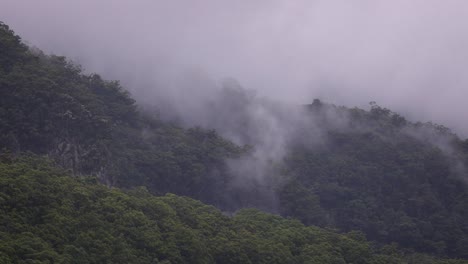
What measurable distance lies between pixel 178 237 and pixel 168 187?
1271 cm

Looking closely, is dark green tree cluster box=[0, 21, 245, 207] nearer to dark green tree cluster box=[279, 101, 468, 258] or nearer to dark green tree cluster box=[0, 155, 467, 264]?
dark green tree cluster box=[0, 155, 467, 264]

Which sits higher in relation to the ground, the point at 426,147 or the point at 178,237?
the point at 426,147

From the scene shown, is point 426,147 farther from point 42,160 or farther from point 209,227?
point 42,160

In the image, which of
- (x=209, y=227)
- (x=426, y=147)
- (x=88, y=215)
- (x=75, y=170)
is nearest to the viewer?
(x=88, y=215)

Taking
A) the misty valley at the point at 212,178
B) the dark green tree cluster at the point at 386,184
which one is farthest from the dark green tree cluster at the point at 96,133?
the dark green tree cluster at the point at 386,184

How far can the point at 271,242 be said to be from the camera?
39469 mm

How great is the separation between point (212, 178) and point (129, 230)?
15.9 m

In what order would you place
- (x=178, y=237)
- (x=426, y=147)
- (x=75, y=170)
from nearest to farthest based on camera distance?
1. (x=178, y=237)
2. (x=75, y=170)
3. (x=426, y=147)

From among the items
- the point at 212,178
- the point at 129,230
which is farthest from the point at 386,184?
the point at 129,230

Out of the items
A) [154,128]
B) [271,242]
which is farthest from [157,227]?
[154,128]

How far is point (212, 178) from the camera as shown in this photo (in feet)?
166

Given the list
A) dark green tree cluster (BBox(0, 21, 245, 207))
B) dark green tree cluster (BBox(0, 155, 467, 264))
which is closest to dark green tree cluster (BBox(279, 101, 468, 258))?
dark green tree cluster (BBox(0, 21, 245, 207))

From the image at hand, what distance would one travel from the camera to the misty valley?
34094mm

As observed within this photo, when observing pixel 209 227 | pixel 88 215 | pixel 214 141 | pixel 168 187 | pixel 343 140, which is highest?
pixel 343 140
